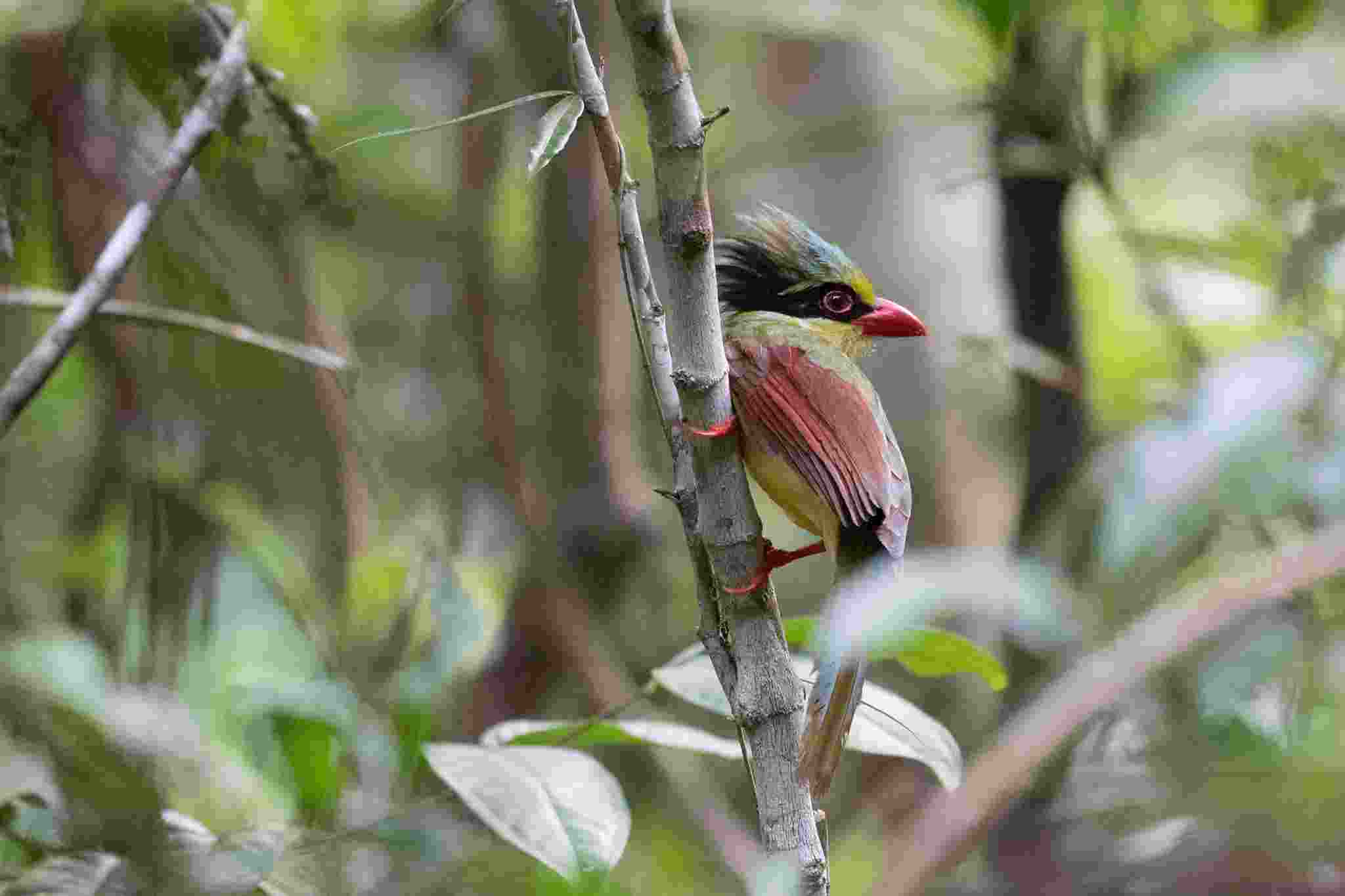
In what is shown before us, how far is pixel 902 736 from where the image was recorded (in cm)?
184

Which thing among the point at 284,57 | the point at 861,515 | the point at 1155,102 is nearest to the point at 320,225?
the point at 284,57

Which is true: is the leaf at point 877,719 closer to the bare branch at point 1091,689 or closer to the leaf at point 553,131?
the bare branch at point 1091,689

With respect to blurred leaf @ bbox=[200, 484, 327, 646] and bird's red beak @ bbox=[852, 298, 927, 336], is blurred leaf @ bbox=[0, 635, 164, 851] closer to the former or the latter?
blurred leaf @ bbox=[200, 484, 327, 646]

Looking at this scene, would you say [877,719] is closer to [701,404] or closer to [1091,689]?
[1091,689]

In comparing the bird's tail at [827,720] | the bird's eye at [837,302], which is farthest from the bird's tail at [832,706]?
the bird's eye at [837,302]

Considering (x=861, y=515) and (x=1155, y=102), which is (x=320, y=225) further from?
(x=861, y=515)

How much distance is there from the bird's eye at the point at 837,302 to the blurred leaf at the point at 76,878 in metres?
1.45

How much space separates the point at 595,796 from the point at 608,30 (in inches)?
131

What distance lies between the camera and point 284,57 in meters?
3.66

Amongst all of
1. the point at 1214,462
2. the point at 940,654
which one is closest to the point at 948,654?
the point at 940,654

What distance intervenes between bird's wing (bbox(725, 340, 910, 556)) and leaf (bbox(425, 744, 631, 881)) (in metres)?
0.50

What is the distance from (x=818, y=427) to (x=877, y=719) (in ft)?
1.40

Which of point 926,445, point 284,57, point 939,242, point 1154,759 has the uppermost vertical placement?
point 939,242

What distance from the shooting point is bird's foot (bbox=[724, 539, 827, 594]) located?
149cm
